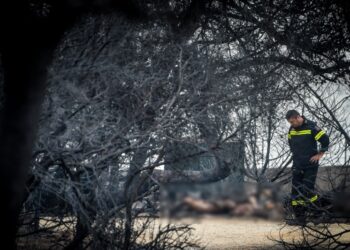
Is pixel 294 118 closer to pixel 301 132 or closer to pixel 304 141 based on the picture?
pixel 301 132

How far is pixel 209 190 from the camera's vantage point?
2322 millimetres

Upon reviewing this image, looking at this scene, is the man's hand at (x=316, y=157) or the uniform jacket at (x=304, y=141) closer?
the man's hand at (x=316, y=157)

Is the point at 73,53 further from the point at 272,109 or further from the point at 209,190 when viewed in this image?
the point at 272,109

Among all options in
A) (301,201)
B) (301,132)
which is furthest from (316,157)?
(301,201)

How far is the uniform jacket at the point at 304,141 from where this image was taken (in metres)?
6.67

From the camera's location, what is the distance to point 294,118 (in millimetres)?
6617

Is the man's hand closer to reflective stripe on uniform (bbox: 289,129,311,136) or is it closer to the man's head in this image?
reflective stripe on uniform (bbox: 289,129,311,136)

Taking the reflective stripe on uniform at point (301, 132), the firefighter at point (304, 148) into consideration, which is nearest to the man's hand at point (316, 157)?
the firefighter at point (304, 148)

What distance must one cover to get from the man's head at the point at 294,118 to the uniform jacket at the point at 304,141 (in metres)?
0.14

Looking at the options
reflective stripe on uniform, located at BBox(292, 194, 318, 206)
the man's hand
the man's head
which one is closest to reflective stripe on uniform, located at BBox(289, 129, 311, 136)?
the man's head

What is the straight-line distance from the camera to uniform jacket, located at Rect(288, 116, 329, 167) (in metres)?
6.67

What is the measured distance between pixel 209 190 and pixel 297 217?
13.3 feet

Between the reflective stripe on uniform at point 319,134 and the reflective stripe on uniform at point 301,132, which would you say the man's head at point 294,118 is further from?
the reflective stripe on uniform at point 319,134

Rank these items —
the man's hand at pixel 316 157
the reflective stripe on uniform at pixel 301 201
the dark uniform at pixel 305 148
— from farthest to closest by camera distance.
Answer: the dark uniform at pixel 305 148 < the man's hand at pixel 316 157 < the reflective stripe on uniform at pixel 301 201
